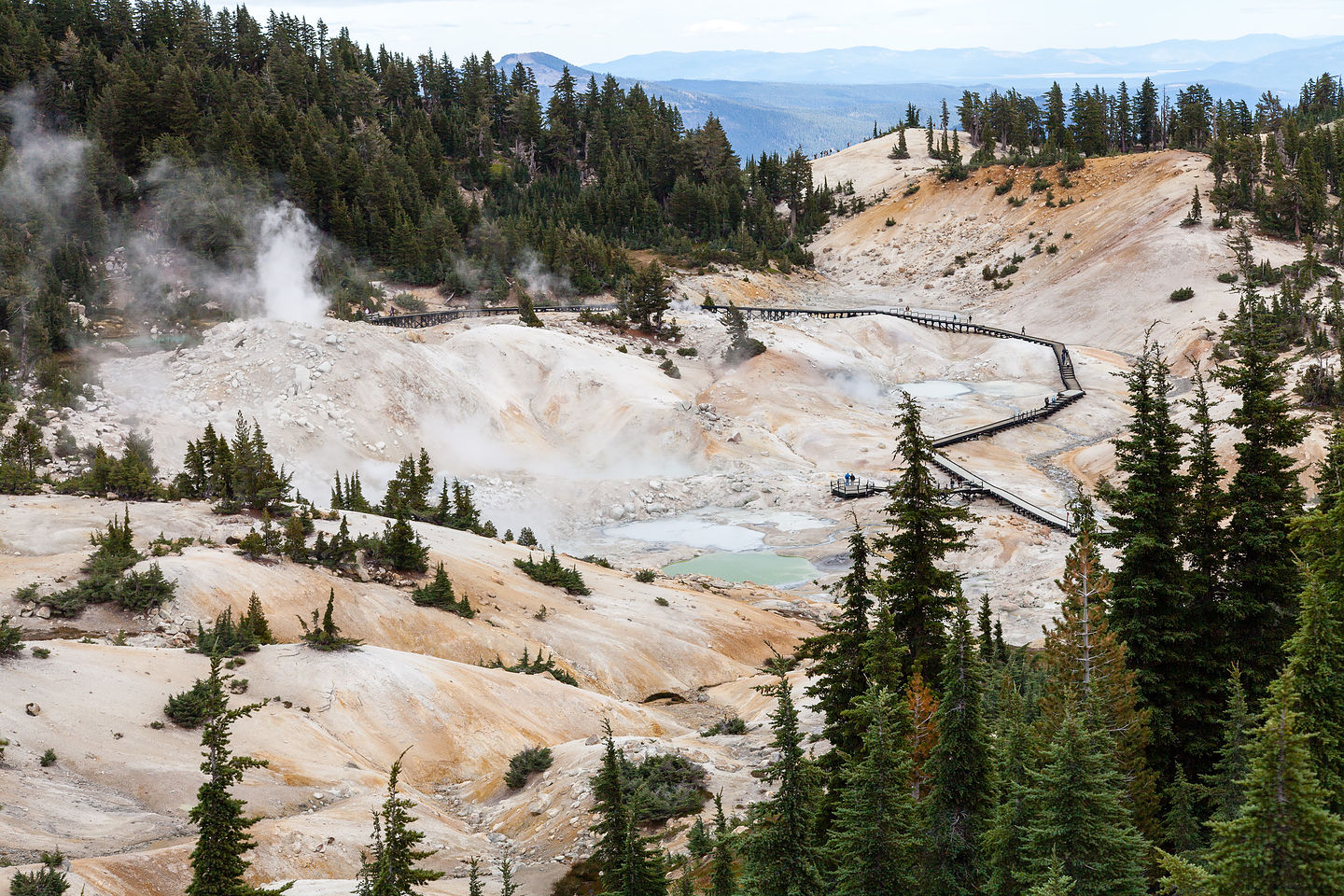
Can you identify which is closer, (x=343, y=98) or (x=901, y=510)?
(x=901, y=510)

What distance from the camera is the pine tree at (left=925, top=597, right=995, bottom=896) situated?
15.0 m

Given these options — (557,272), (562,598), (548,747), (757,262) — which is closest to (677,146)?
(757,262)

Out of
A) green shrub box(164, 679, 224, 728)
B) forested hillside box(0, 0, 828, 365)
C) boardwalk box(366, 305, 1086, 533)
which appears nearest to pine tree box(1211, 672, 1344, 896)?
green shrub box(164, 679, 224, 728)

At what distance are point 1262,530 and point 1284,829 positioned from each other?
13.4 m

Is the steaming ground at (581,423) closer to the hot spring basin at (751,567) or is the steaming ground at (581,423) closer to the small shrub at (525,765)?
the hot spring basin at (751,567)

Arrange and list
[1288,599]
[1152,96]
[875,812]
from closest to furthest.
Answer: [875,812] < [1288,599] < [1152,96]

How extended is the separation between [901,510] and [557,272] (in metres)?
77.7

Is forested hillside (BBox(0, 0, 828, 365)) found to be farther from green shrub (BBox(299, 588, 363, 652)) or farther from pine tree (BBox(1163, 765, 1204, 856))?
pine tree (BBox(1163, 765, 1204, 856))

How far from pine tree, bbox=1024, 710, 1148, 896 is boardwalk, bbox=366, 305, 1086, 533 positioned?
29814 millimetres

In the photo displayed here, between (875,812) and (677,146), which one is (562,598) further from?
(677,146)

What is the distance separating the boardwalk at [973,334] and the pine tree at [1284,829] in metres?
32.3

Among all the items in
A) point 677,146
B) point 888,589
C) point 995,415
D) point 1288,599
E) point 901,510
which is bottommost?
point 995,415

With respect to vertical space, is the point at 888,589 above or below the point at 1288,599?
above

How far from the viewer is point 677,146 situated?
12512 centimetres
